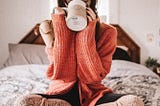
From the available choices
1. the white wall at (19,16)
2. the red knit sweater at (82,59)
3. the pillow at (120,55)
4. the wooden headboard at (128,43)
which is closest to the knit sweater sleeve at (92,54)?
the red knit sweater at (82,59)

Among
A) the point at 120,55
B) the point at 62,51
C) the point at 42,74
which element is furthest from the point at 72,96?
the point at 120,55

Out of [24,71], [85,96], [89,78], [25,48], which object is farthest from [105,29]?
[25,48]

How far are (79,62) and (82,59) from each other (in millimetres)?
28

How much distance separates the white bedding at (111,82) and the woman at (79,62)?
350 mm

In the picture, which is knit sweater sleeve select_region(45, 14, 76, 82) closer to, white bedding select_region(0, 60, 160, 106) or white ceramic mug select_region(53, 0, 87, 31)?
white ceramic mug select_region(53, 0, 87, 31)

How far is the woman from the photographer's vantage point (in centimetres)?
148

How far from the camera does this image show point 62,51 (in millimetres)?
1493

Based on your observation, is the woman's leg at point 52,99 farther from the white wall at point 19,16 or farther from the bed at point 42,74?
the white wall at point 19,16

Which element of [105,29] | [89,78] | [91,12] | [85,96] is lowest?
[85,96]

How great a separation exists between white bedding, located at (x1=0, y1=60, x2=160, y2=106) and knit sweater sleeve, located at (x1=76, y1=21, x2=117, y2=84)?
401 mm

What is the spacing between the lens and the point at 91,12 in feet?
4.91

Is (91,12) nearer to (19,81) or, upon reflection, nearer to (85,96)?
(85,96)

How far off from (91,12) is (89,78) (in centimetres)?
35

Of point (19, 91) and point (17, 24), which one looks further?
point (17, 24)
